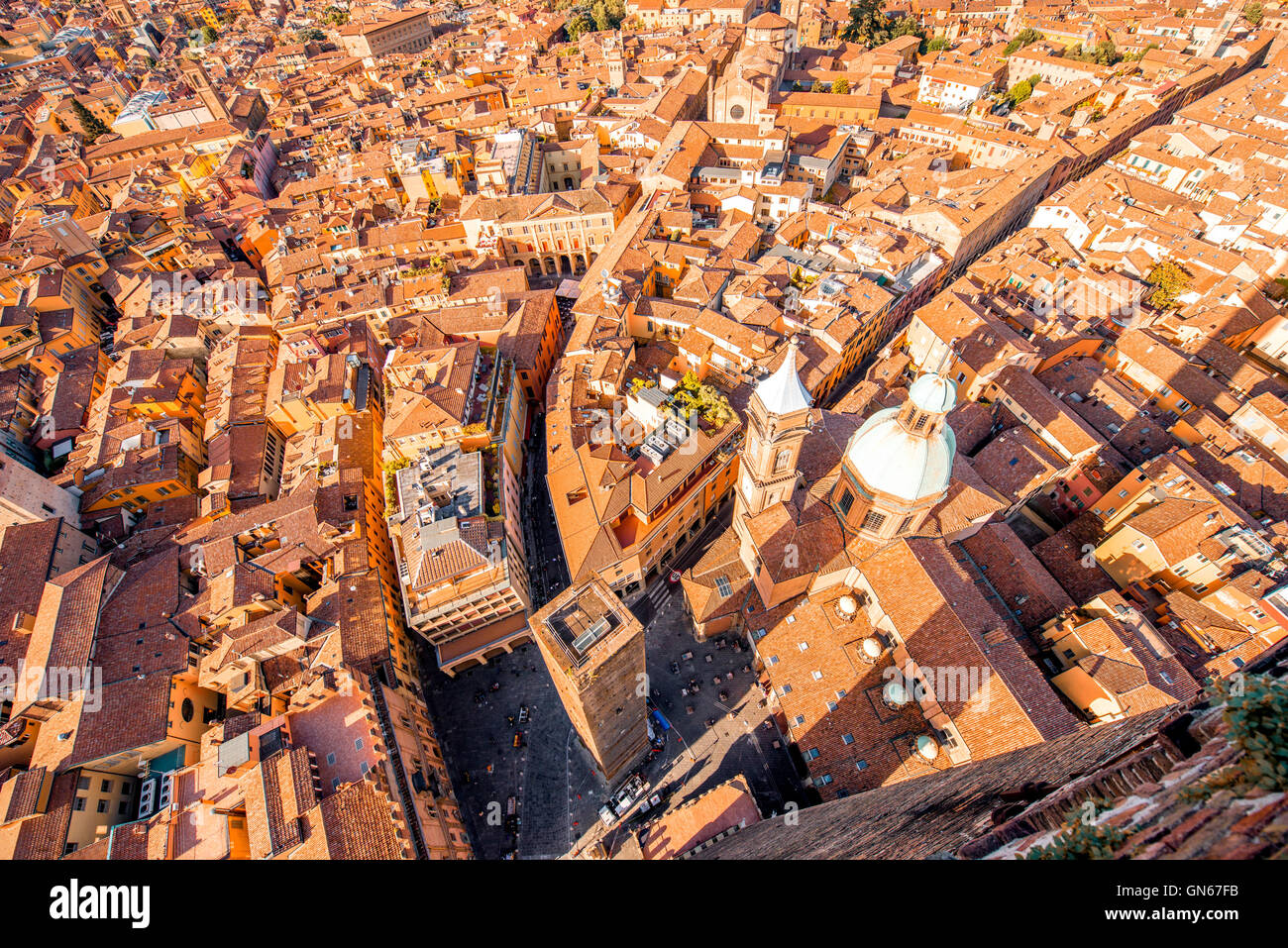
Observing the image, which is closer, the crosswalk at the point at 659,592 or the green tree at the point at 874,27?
the crosswalk at the point at 659,592

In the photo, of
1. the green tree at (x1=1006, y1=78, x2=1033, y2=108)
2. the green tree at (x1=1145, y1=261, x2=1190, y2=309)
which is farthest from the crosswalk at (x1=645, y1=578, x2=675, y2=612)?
the green tree at (x1=1006, y1=78, x2=1033, y2=108)

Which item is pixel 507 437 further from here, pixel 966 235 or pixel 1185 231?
pixel 1185 231

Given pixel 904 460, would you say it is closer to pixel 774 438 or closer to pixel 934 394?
pixel 934 394

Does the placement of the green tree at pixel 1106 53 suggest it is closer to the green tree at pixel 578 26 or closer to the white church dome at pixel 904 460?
the green tree at pixel 578 26

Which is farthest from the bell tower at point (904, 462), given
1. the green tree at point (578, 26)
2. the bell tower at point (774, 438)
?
the green tree at point (578, 26)
